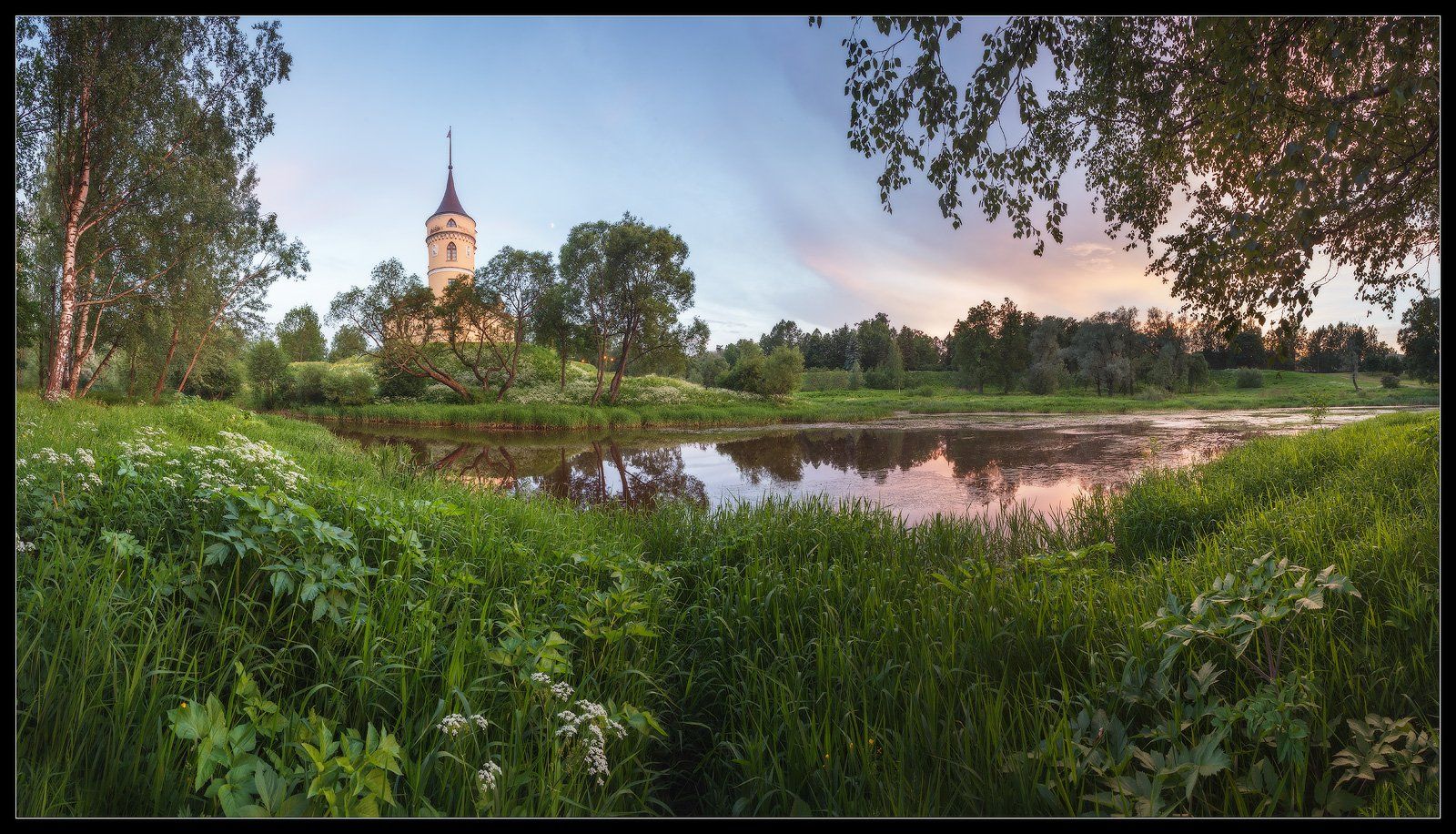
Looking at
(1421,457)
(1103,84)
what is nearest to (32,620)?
(1103,84)

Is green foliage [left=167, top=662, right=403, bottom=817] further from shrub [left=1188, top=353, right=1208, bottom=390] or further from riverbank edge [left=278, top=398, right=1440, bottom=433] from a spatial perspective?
shrub [left=1188, top=353, right=1208, bottom=390]

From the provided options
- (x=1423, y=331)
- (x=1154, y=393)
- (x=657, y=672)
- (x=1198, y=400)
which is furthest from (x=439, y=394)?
(x=1198, y=400)

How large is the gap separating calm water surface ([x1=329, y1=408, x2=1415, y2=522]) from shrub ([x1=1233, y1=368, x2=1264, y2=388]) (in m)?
5.04

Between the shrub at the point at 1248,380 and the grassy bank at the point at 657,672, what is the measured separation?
30.8m

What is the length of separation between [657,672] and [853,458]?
37.0 feet

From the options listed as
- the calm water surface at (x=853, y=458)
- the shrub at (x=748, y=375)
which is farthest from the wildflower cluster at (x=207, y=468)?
the shrub at (x=748, y=375)

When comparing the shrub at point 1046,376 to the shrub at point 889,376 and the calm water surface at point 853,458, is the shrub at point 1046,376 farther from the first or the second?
the shrub at point 889,376

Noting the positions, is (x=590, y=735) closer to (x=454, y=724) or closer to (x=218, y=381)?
(x=454, y=724)

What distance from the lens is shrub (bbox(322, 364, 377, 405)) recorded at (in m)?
29.5

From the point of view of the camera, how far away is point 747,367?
132 feet

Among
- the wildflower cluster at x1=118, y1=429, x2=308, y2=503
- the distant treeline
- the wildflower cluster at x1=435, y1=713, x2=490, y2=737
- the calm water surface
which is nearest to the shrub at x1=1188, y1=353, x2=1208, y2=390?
the distant treeline

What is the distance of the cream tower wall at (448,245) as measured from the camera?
1779 inches

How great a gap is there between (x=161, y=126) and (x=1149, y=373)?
127ft

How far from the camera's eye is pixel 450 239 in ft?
150
